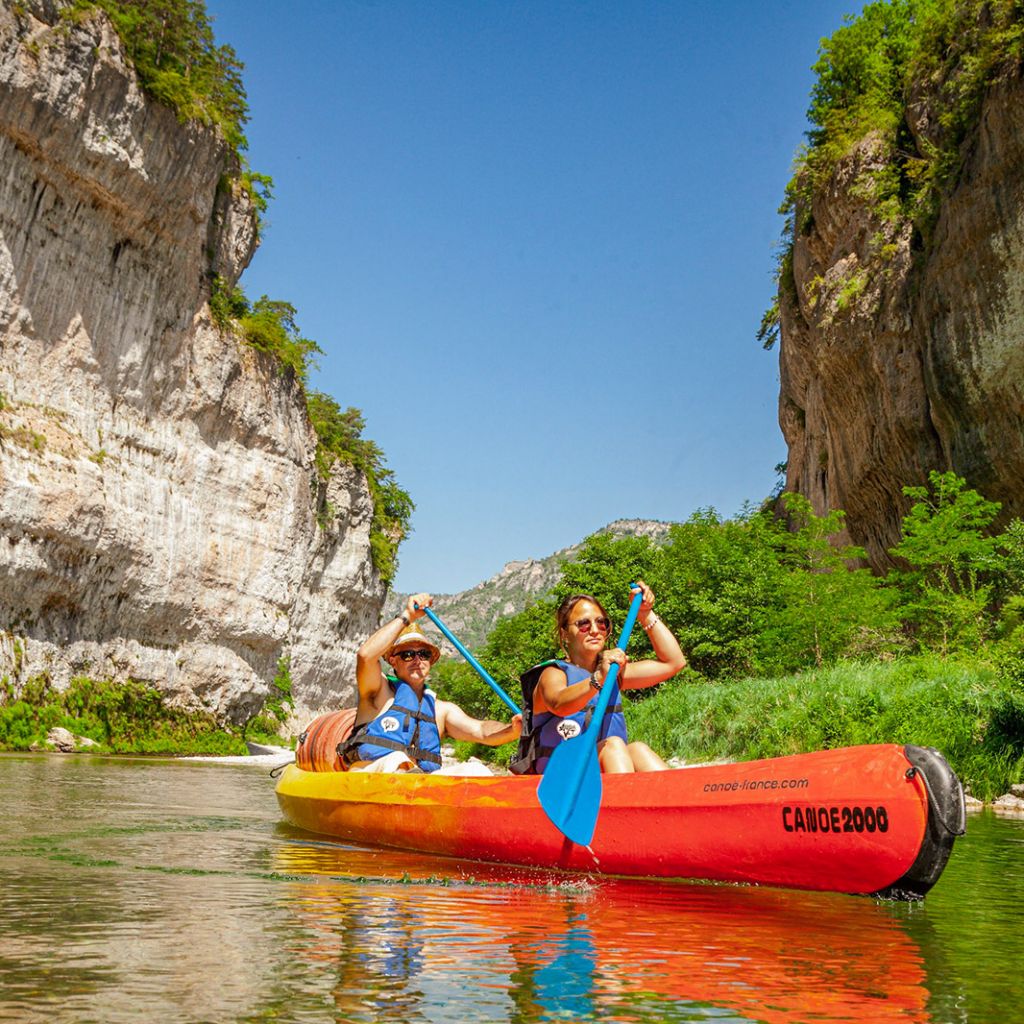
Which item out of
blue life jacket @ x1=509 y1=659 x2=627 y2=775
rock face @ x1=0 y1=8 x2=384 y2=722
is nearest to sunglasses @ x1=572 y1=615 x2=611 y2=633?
blue life jacket @ x1=509 y1=659 x2=627 y2=775

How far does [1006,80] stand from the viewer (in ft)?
61.3

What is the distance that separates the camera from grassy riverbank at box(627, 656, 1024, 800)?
37.2 feet

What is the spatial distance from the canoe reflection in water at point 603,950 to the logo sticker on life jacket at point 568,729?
2.52 ft

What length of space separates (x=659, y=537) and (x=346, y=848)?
169 metres

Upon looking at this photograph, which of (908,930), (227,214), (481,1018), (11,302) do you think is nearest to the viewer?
(481,1018)

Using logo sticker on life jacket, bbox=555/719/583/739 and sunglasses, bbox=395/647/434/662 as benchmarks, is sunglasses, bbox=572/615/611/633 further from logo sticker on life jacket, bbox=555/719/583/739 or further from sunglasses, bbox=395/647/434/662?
sunglasses, bbox=395/647/434/662

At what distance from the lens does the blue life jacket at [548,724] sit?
564cm

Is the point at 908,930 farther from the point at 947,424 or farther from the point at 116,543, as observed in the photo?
the point at 116,543

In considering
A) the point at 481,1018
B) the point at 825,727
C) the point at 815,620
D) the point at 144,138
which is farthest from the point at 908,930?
the point at 144,138

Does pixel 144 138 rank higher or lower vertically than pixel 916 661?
higher

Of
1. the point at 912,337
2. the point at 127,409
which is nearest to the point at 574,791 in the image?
the point at 912,337

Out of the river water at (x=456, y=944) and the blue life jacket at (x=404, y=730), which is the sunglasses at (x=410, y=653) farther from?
the river water at (x=456, y=944)

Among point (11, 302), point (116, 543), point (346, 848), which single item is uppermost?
point (11, 302)

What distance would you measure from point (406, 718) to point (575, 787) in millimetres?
2200
